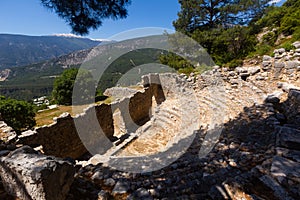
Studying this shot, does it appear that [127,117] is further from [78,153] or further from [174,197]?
[174,197]

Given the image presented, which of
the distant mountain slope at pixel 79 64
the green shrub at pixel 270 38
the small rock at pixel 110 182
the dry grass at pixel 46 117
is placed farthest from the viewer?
the distant mountain slope at pixel 79 64

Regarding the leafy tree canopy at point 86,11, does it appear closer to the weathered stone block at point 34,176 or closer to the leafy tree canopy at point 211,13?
the weathered stone block at point 34,176

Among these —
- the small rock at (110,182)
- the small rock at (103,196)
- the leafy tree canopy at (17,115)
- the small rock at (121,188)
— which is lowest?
the leafy tree canopy at (17,115)

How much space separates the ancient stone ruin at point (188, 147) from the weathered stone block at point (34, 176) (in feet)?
0.04

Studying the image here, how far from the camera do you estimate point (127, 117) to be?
34.9 ft

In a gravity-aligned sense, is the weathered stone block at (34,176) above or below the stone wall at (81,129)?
above

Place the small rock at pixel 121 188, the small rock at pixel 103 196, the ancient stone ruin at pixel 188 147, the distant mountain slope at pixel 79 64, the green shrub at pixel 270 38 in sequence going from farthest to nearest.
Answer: the distant mountain slope at pixel 79 64
the green shrub at pixel 270 38
the small rock at pixel 121 188
the small rock at pixel 103 196
the ancient stone ruin at pixel 188 147

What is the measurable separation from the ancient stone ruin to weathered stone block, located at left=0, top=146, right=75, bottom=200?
0.01m

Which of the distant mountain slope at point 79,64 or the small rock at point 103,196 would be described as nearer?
the small rock at point 103,196

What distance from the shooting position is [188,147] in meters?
5.68

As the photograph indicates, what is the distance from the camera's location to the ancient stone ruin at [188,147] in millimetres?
2400

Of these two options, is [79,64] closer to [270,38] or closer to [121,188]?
[270,38]

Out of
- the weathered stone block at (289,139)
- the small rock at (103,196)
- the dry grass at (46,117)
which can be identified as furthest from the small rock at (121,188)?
the dry grass at (46,117)

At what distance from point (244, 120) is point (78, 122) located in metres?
6.40
